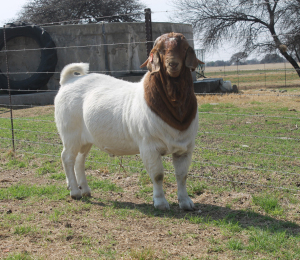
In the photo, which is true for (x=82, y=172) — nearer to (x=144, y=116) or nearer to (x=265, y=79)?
(x=144, y=116)

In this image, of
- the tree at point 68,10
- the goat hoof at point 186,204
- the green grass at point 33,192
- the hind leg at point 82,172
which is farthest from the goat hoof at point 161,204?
the tree at point 68,10

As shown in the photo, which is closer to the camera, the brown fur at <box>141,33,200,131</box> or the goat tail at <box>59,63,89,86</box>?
the brown fur at <box>141,33,200,131</box>

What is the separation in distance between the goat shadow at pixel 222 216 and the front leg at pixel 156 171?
94 millimetres

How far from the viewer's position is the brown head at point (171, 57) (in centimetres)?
393

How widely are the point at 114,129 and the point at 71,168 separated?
1.03m

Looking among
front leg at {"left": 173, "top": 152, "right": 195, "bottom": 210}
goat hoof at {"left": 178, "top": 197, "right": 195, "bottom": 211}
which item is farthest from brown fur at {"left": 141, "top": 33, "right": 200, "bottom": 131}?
goat hoof at {"left": 178, "top": 197, "right": 195, "bottom": 211}

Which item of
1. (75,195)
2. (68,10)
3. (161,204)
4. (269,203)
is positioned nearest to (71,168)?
(75,195)

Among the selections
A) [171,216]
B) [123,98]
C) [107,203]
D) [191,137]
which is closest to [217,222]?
[171,216]

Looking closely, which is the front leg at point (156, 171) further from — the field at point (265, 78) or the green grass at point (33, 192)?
the field at point (265, 78)

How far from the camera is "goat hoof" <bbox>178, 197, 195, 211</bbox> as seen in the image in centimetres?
443

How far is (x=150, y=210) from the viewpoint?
14.7 ft

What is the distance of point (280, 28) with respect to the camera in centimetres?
2211

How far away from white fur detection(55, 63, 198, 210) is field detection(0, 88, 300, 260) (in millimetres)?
401

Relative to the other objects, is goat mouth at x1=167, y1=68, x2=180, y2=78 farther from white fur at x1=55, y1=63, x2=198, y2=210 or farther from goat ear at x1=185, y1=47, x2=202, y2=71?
white fur at x1=55, y1=63, x2=198, y2=210
